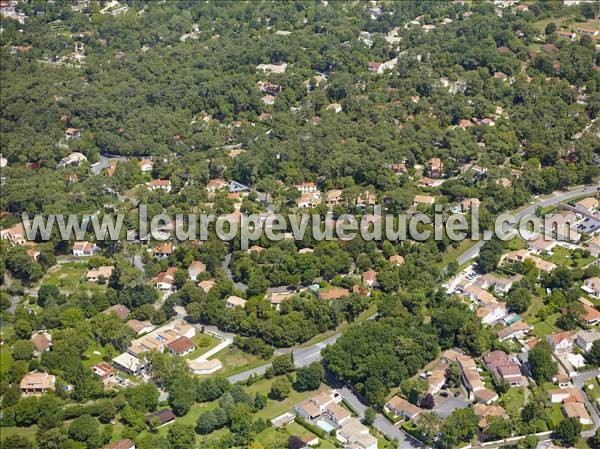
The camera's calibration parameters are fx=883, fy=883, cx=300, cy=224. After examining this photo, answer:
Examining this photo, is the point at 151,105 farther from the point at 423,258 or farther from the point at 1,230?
the point at 423,258

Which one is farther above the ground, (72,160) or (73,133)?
(73,133)

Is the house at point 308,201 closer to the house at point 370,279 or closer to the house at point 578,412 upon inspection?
the house at point 370,279

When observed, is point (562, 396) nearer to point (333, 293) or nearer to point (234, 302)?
point (333, 293)

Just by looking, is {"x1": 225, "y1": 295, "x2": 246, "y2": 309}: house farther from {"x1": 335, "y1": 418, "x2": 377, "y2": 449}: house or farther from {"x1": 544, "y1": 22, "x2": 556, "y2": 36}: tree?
{"x1": 544, "y1": 22, "x2": 556, "y2": 36}: tree

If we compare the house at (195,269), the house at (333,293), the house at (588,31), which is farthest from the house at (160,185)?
the house at (588,31)

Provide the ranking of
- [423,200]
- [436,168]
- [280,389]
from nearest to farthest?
[280,389], [423,200], [436,168]

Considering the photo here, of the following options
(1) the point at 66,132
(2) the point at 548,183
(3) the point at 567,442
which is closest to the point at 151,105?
(1) the point at 66,132

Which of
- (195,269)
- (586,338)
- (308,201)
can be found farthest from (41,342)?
(586,338)
